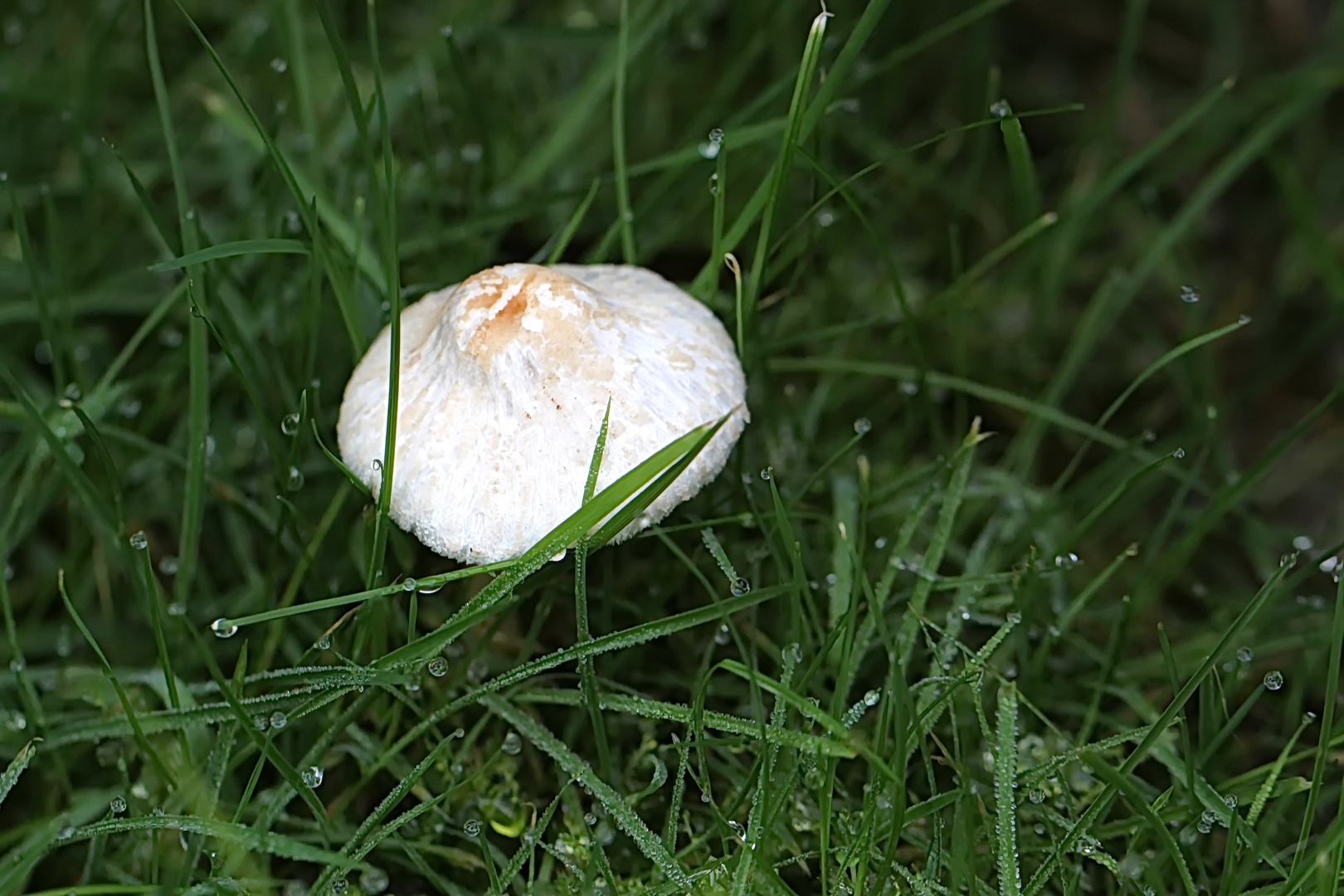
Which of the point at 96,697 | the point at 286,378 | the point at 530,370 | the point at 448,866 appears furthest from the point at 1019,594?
the point at 96,697

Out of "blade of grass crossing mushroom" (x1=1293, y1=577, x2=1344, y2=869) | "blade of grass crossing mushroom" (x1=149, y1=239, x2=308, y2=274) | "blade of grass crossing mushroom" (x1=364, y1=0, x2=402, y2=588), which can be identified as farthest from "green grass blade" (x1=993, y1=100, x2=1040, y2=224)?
"blade of grass crossing mushroom" (x1=149, y1=239, x2=308, y2=274)

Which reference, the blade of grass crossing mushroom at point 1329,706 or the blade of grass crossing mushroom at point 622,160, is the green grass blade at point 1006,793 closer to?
the blade of grass crossing mushroom at point 1329,706

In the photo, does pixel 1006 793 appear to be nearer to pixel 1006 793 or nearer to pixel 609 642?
pixel 1006 793

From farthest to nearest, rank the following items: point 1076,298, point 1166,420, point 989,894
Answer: point 1076,298 < point 1166,420 < point 989,894

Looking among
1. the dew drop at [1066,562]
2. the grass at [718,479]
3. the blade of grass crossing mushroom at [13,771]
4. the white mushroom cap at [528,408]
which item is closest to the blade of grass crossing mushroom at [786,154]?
the grass at [718,479]

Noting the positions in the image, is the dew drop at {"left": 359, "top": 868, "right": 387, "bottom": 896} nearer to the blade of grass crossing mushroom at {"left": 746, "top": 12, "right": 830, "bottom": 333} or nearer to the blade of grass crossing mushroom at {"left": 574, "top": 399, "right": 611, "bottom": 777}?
the blade of grass crossing mushroom at {"left": 574, "top": 399, "right": 611, "bottom": 777}

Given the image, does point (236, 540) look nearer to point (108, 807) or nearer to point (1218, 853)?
point (108, 807)

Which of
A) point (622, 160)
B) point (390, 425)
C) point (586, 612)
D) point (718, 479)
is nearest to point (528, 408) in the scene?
point (390, 425)
